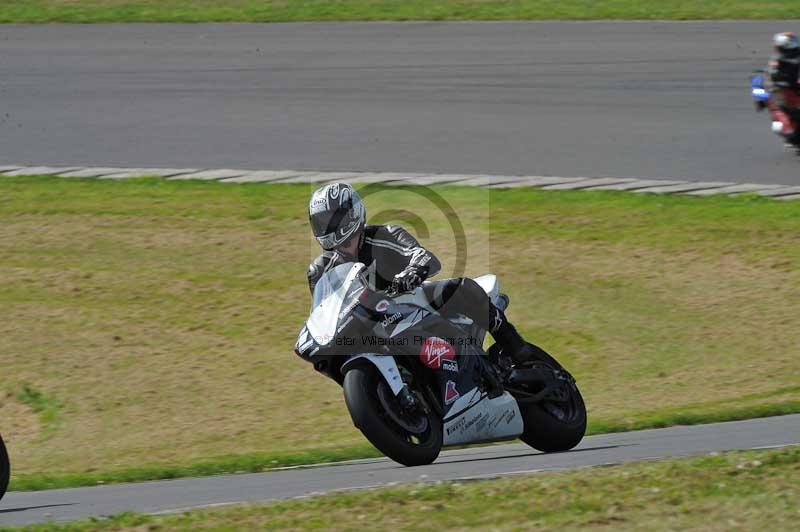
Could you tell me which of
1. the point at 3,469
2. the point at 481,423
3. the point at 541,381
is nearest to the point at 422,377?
the point at 481,423

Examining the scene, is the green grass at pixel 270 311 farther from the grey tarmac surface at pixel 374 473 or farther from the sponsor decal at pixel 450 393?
the sponsor decal at pixel 450 393

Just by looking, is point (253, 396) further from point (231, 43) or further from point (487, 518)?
point (231, 43)

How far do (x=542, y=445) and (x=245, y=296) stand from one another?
5.27 meters

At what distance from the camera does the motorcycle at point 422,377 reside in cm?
764

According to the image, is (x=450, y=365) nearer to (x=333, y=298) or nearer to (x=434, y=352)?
(x=434, y=352)

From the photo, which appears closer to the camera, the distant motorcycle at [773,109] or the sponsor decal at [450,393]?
the sponsor decal at [450,393]

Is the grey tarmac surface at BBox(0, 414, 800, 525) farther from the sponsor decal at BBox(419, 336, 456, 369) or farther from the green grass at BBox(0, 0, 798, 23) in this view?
the green grass at BBox(0, 0, 798, 23)

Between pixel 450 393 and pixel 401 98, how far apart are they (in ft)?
38.6

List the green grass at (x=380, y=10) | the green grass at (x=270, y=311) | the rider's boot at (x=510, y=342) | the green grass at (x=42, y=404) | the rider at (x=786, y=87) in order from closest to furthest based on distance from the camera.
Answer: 1. the rider's boot at (x=510, y=342)
2. the green grass at (x=270, y=311)
3. the green grass at (x=42, y=404)
4. the rider at (x=786, y=87)
5. the green grass at (x=380, y=10)

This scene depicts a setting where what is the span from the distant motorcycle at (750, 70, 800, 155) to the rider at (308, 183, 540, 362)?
9229mm

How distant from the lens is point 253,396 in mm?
11047

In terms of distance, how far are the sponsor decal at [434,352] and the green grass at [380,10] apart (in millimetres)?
15643

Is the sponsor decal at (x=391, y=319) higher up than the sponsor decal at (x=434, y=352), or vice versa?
the sponsor decal at (x=391, y=319)

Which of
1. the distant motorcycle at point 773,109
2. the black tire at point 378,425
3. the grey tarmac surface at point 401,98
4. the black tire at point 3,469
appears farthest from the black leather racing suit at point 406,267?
the distant motorcycle at point 773,109
